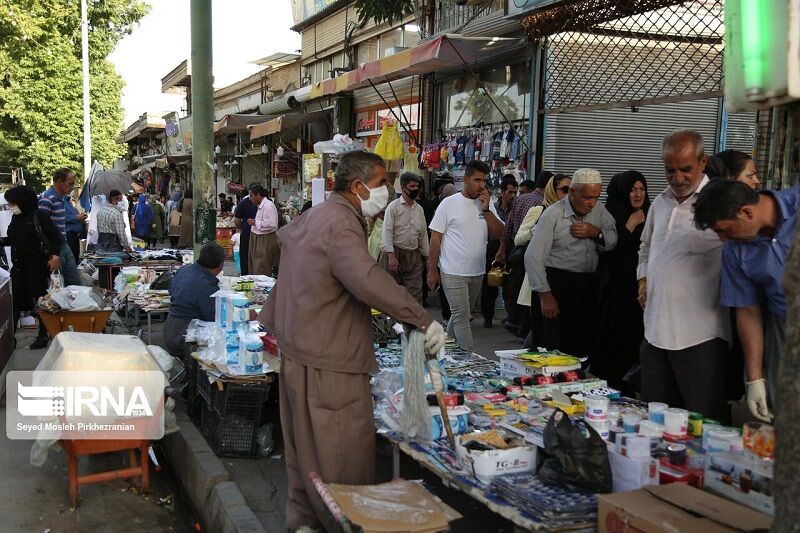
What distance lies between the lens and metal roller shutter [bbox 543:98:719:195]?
32.9ft

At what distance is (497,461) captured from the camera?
10.9 feet

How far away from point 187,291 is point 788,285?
17.7ft

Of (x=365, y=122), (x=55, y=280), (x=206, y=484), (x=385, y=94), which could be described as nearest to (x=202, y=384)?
(x=206, y=484)

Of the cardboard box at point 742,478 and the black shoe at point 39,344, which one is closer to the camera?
the cardboard box at point 742,478

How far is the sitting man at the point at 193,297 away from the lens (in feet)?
20.9

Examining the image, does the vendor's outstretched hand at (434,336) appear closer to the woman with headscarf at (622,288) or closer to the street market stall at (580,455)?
the street market stall at (580,455)

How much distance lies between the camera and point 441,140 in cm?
1281

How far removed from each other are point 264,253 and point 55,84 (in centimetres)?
1639

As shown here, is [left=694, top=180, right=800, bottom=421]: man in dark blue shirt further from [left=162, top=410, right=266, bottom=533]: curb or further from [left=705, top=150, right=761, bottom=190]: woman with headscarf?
[left=162, top=410, right=266, bottom=533]: curb

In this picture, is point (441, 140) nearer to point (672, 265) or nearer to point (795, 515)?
point (672, 265)

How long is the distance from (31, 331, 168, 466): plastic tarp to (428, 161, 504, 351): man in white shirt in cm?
281

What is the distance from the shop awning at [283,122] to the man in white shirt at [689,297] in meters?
12.4

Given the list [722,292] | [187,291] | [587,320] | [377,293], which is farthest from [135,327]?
[722,292]

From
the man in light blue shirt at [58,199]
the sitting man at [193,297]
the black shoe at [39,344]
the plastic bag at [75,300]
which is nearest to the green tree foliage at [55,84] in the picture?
the man in light blue shirt at [58,199]
